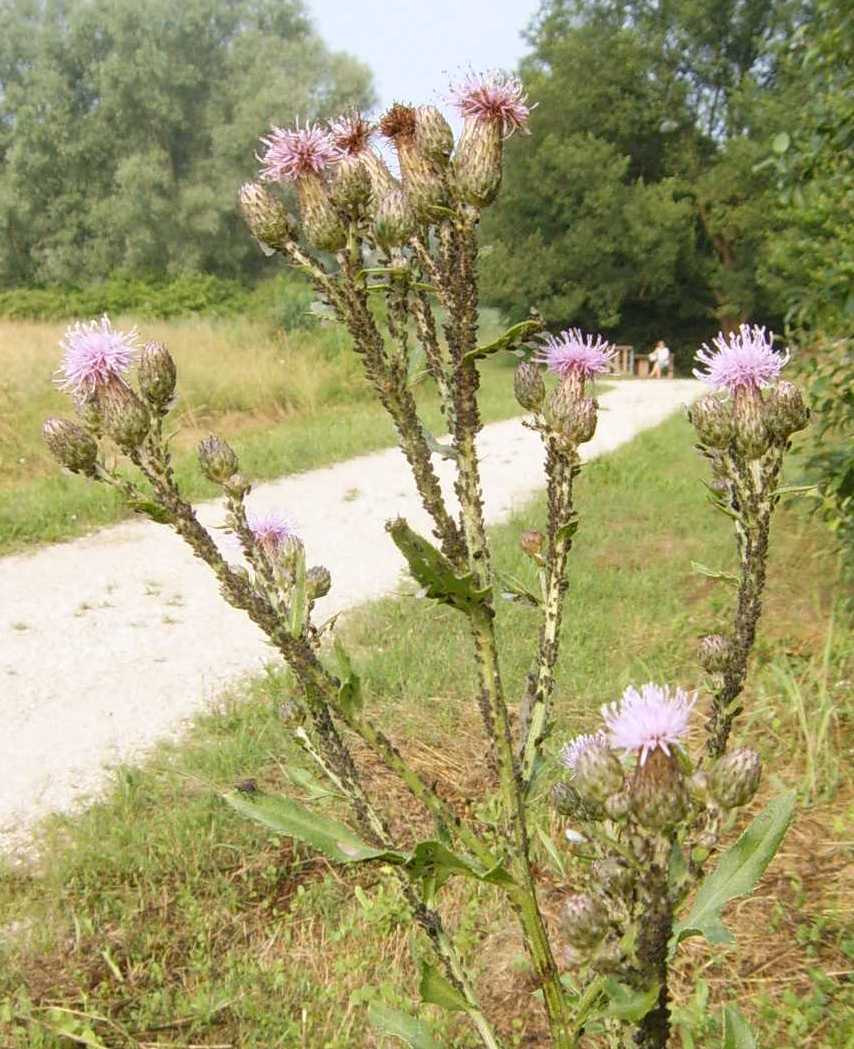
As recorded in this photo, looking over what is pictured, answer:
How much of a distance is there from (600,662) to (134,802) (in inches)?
82.5

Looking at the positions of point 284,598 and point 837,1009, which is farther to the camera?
point 837,1009

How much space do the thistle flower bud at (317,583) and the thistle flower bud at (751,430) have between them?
759mm

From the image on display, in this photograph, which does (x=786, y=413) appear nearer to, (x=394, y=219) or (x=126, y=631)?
(x=394, y=219)

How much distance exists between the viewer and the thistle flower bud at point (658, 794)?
1.02 m

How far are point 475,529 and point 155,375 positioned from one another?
528 mm

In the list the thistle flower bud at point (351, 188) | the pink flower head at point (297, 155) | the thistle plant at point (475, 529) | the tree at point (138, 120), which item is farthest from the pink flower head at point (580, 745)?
the tree at point (138, 120)

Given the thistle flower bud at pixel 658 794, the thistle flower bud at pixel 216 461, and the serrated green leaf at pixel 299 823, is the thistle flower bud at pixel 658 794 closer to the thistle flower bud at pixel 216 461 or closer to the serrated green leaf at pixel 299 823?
the serrated green leaf at pixel 299 823

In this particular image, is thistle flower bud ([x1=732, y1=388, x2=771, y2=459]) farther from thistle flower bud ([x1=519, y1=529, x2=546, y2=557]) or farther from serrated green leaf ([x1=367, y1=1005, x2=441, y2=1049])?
serrated green leaf ([x1=367, y1=1005, x2=441, y2=1049])

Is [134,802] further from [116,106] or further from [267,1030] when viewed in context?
[116,106]

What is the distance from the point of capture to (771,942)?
8.71 ft

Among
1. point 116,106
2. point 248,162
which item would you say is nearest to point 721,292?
point 248,162

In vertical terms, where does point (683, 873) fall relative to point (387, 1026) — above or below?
above

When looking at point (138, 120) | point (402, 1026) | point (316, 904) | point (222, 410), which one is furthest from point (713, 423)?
point (138, 120)

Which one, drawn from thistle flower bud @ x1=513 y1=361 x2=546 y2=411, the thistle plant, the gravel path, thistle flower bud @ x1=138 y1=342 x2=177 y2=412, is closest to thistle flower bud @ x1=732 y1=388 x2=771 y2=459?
the thistle plant
